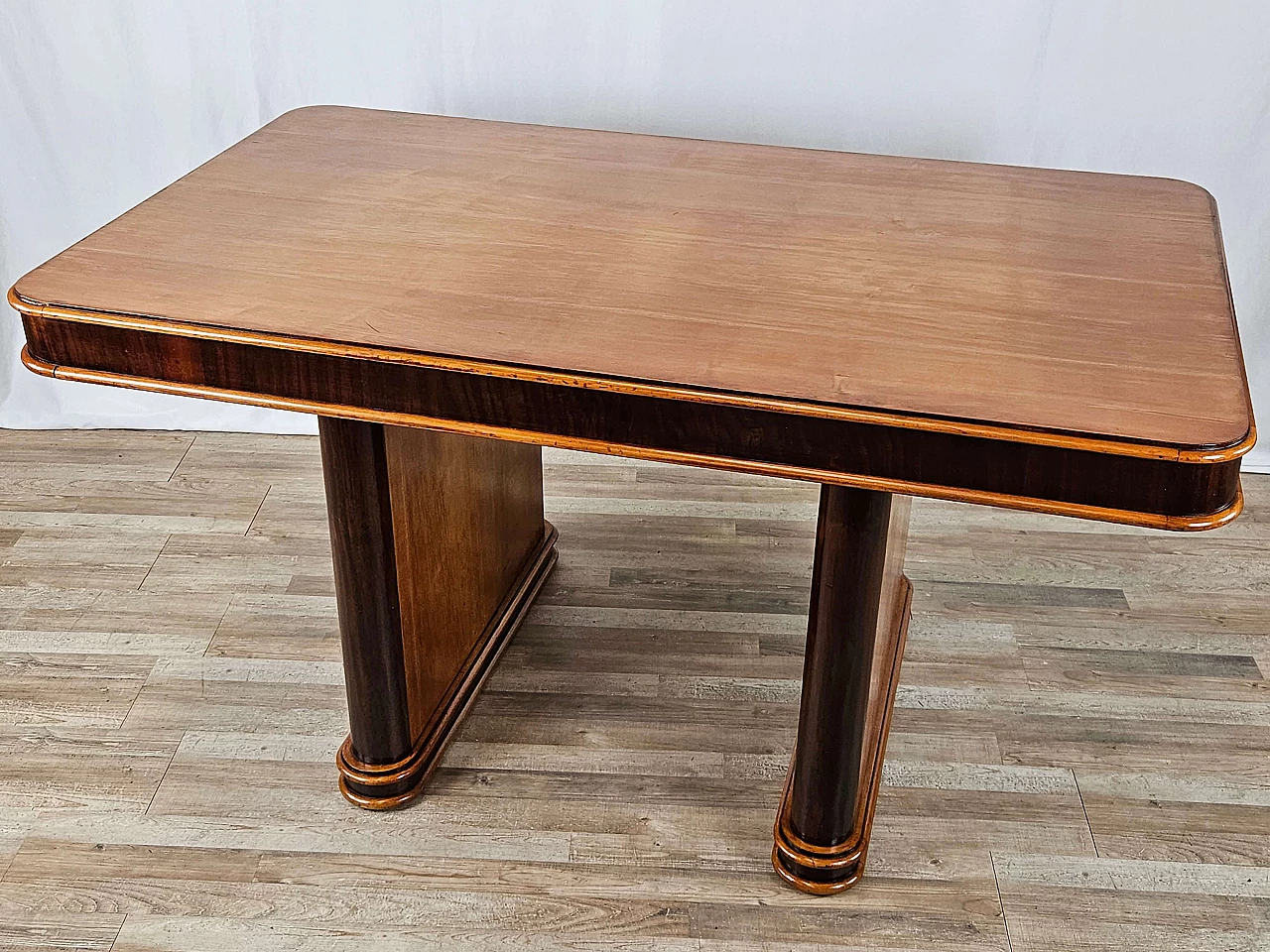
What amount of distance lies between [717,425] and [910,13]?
1.33 metres

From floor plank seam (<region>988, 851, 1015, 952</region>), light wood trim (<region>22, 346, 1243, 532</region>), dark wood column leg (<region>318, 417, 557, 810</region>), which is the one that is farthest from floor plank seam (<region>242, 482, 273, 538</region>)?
floor plank seam (<region>988, 851, 1015, 952</region>)

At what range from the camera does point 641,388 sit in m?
1.18

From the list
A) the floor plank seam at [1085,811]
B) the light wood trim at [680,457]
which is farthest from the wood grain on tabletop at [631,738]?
the light wood trim at [680,457]

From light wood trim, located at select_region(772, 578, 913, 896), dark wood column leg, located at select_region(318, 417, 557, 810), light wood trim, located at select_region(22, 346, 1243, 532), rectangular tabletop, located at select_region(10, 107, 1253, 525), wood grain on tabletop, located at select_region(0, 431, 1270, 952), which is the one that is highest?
rectangular tabletop, located at select_region(10, 107, 1253, 525)

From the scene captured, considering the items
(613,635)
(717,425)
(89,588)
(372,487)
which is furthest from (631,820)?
(89,588)

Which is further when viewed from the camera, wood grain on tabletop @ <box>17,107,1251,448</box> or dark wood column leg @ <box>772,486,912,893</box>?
dark wood column leg @ <box>772,486,912,893</box>

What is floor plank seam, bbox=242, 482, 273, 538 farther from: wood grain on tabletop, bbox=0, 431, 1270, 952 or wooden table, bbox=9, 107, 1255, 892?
wooden table, bbox=9, 107, 1255, 892

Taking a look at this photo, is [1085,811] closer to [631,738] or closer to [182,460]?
[631,738]

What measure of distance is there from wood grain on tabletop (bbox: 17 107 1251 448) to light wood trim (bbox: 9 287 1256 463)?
1cm

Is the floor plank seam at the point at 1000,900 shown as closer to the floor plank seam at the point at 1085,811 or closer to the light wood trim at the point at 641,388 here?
the floor plank seam at the point at 1085,811

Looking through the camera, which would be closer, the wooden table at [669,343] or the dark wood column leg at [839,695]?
the wooden table at [669,343]

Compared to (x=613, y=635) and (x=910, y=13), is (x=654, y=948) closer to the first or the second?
(x=613, y=635)

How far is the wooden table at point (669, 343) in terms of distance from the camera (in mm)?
1159

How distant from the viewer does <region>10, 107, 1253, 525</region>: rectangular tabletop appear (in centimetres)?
116
